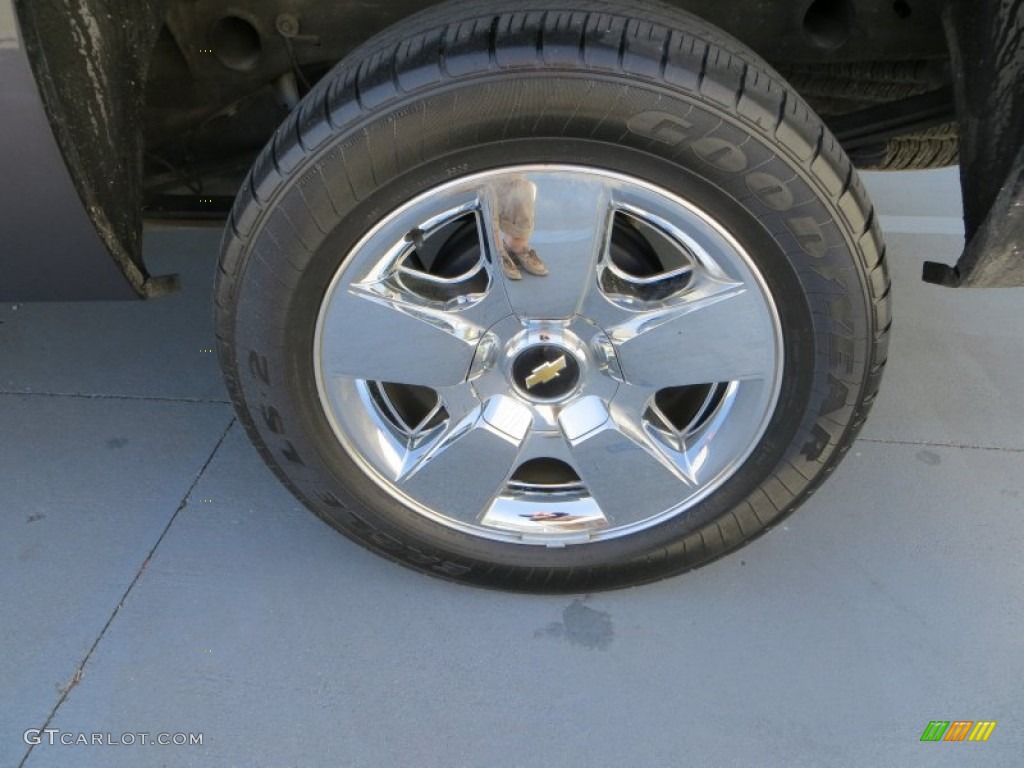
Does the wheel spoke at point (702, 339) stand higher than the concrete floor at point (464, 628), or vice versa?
the wheel spoke at point (702, 339)

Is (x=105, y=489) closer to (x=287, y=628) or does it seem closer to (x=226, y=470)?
(x=226, y=470)

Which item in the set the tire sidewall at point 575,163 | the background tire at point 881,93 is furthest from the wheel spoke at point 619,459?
the background tire at point 881,93

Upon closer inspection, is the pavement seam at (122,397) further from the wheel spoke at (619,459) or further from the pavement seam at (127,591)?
the wheel spoke at (619,459)

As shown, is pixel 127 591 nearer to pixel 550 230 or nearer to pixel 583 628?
pixel 583 628

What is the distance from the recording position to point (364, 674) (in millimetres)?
1563

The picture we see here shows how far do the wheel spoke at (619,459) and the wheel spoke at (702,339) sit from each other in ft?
0.39

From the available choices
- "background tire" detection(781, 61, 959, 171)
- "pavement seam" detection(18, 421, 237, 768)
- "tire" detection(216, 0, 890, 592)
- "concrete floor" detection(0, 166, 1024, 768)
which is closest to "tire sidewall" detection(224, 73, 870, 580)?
"tire" detection(216, 0, 890, 592)

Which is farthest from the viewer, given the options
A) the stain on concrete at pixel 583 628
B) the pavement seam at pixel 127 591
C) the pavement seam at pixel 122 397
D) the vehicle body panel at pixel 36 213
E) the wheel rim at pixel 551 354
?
the pavement seam at pixel 122 397

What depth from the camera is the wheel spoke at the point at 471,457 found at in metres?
1.58

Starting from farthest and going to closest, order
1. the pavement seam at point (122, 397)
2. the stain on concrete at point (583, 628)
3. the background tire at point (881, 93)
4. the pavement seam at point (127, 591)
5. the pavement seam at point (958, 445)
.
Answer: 1. the pavement seam at point (122, 397)
2. the pavement seam at point (958, 445)
3. the background tire at point (881, 93)
4. the stain on concrete at point (583, 628)
5. the pavement seam at point (127, 591)

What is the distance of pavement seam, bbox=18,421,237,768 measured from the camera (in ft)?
4.88

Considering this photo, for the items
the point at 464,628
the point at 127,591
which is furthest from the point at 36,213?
the point at 464,628

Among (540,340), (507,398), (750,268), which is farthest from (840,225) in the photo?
(507,398)

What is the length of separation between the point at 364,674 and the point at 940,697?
1169mm
